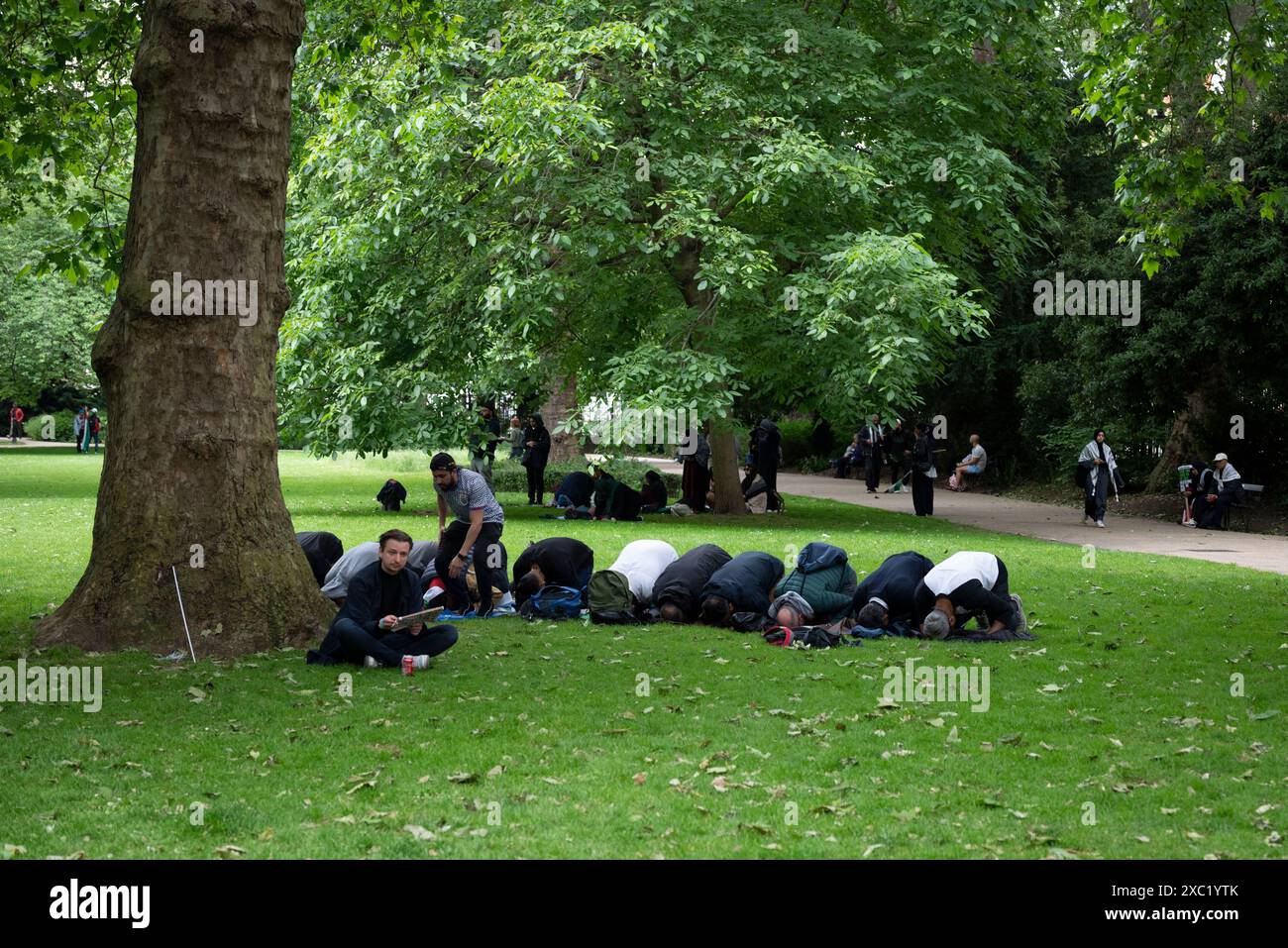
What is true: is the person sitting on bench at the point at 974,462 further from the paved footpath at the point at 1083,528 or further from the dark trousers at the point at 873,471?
the dark trousers at the point at 873,471

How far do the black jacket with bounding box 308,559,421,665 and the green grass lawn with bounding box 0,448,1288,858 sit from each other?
265 millimetres

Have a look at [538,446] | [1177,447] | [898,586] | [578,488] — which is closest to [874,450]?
[1177,447]

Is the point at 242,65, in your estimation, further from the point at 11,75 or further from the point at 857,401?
the point at 857,401

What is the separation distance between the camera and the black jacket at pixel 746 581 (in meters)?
13.4

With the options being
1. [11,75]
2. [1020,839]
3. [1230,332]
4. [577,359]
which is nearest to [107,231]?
[11,75]

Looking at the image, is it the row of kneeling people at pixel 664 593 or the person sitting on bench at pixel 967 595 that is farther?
the person sitting on bench at pixel 967 595

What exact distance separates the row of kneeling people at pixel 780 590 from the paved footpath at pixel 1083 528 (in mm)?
7903

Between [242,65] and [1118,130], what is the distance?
37.8ft

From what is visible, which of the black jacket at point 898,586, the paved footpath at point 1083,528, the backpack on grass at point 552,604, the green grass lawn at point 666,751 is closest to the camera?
the green grass lawn at point 666,751

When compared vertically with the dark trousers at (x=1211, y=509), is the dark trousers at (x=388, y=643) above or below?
below

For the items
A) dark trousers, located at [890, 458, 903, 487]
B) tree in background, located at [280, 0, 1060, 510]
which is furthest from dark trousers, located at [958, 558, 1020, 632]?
dark trousers, located at [890, 458, 903, 487]

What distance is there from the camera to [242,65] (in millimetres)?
11664

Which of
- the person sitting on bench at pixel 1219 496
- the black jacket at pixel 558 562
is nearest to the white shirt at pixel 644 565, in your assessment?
the black jacket at pixel 558 562

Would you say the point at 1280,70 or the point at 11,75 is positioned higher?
the point at 1280,70
